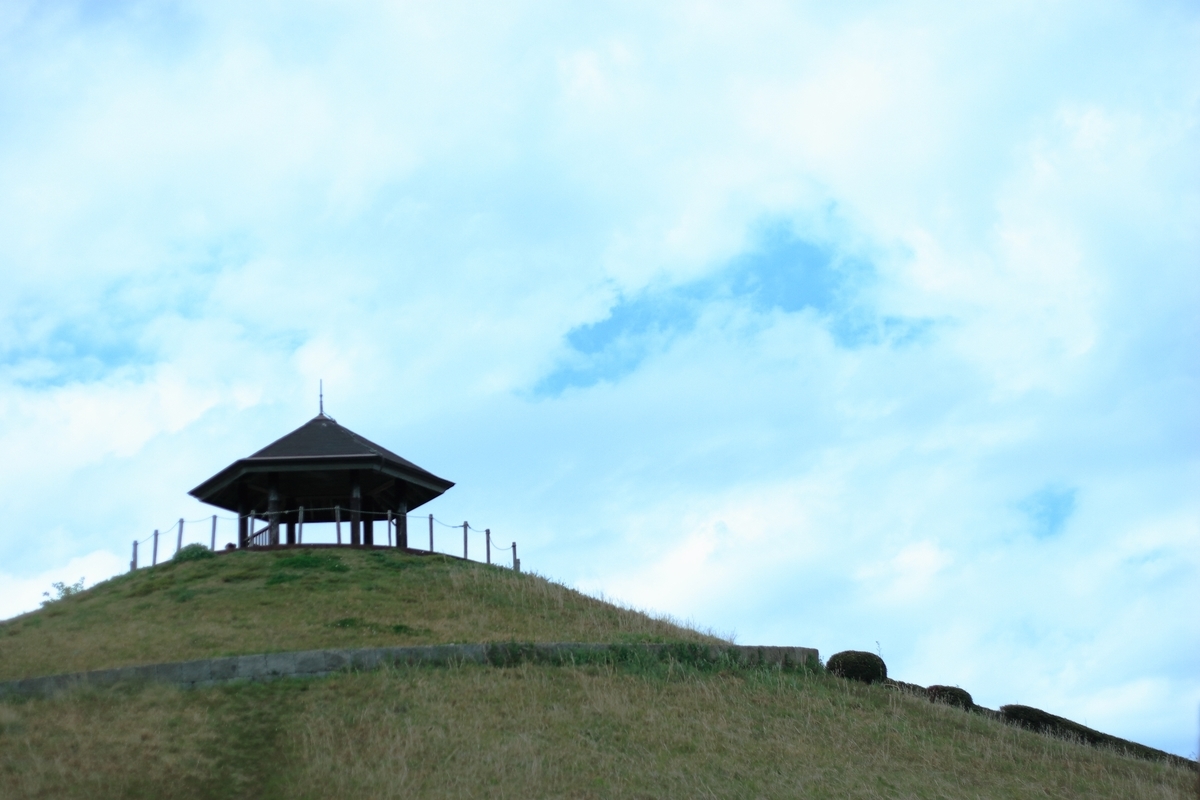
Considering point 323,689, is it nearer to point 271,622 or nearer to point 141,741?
point 141,741

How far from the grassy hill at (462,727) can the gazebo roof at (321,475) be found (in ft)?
20.6

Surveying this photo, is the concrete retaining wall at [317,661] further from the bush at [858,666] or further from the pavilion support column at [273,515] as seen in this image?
the pavilion support column at [273,515]

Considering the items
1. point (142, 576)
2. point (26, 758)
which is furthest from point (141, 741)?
point (142, 576)

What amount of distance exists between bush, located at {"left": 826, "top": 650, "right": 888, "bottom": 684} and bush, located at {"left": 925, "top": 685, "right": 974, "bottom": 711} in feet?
5.47

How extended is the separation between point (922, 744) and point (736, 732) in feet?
11.3

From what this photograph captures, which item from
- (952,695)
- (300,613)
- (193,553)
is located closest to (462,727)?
(300,613)

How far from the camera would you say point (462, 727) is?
57.6 ft

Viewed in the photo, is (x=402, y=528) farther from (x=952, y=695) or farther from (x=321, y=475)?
(x=952, y=695)

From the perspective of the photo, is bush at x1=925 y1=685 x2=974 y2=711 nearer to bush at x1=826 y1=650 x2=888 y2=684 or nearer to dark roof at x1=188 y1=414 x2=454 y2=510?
bush at x1=826 y1=650 x2=888 y2=684

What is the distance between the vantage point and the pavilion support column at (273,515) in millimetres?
32719

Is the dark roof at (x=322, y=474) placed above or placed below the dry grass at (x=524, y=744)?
above

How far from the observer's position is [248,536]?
112 feet

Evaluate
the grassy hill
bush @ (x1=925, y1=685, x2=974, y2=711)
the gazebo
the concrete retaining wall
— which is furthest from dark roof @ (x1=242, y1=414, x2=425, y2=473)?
bush @ (x1=925, y1=685, x2=974, y2=711)

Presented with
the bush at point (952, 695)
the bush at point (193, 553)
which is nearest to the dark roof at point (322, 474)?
the bush at point (193, 553)
